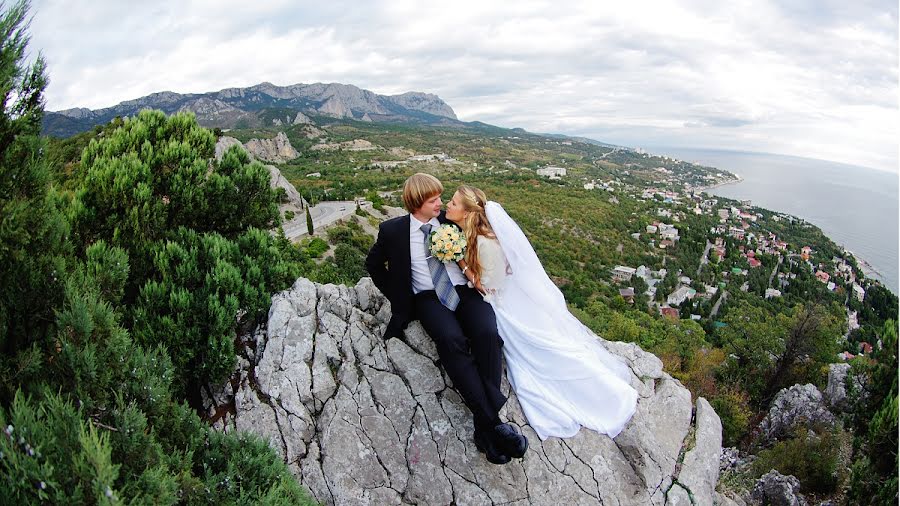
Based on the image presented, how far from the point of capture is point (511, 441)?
4.33 meters

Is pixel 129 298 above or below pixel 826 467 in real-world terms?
above

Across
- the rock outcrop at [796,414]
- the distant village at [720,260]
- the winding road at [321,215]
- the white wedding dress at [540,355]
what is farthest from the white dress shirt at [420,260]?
the distant village at [720,260]

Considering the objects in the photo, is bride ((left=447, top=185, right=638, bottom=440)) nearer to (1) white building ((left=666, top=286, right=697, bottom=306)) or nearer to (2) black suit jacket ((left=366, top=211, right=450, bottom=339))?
(2) black suit jacket ((left=366, top=211, right=450, bottom=339))

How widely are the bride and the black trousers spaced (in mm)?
358

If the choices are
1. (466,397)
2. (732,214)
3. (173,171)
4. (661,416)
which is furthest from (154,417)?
(732,214)

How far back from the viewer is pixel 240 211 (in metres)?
5.76

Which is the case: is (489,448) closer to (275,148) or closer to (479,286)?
(479,286)

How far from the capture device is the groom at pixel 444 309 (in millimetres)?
4414

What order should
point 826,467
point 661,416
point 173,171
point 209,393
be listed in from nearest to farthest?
point 209,393 < point 173,171 < point 661,416 < point 826,467

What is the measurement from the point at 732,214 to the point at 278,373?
353ft

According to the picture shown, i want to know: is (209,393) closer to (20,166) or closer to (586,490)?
(20,166)

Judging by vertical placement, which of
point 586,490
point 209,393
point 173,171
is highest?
point 173,171

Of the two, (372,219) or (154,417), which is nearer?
(154,417)

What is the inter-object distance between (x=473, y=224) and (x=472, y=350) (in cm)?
142
